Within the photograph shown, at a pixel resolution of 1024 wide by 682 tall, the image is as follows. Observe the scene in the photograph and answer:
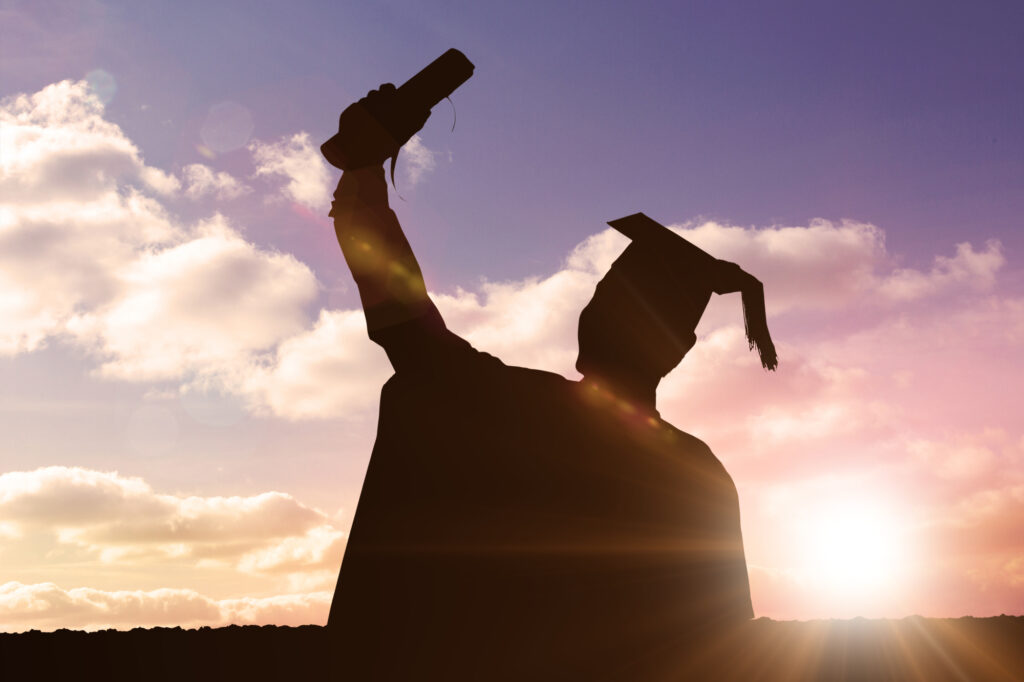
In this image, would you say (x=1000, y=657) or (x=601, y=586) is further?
(x=601, y=586)

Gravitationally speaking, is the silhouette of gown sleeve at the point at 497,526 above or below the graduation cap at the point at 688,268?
below

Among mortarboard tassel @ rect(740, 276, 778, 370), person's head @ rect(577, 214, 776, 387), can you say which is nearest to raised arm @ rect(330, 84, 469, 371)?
person's head @ rect(577, 214, 776, 387)

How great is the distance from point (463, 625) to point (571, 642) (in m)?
0.79

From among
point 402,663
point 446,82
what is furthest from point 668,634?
point 446,82

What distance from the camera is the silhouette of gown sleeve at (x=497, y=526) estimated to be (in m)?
6.55

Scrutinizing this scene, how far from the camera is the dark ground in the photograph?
17.2ft

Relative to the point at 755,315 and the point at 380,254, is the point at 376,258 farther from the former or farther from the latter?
the point at 755,315

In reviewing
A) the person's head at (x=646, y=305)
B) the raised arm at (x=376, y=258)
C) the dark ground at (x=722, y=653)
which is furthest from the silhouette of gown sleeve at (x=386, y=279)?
the dark ground at (x=722, y=653)

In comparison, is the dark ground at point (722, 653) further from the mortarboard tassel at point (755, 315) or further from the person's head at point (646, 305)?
the mortarboard tassel at point (755, 315)

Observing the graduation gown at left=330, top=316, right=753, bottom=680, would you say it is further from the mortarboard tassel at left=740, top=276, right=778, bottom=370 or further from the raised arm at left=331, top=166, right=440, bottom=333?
the mortarboard tassel at left=740, top=276, right=778, bottom=370

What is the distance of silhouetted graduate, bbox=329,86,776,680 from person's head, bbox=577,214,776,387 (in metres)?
0.04

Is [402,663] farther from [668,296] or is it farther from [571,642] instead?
[668,296]

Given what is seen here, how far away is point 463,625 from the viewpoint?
655cm

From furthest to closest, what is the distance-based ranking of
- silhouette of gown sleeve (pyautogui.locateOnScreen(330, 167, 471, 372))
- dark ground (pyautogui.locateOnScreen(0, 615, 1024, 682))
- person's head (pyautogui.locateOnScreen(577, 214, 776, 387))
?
1. person's head (pyautogui.locateOnScreen(577, 214, 776, 387))
2. silhouette of gown sleeve (pyautogui.locateOnScreen(330, 167, 471, 372))
3. dark ground (pyautogui.locateOnScreen(0, 615, 1024, 682))
